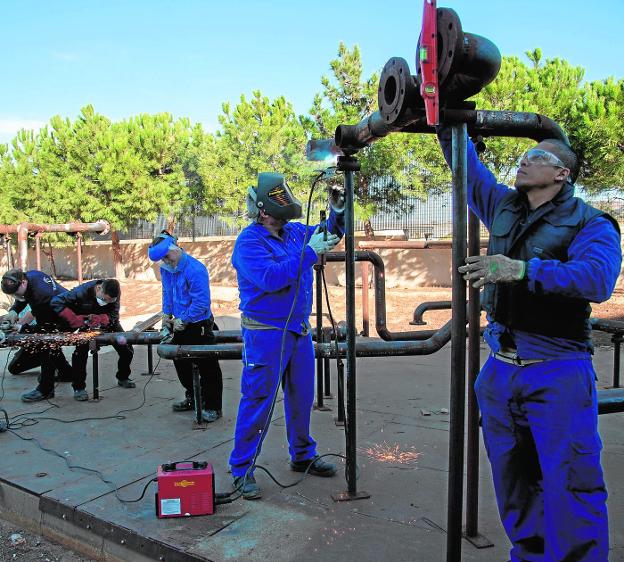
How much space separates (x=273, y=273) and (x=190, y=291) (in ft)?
7.55

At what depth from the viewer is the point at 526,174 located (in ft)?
7.98

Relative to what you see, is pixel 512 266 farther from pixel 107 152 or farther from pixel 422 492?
pixel 107 152

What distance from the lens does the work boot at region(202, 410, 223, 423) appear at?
519 centimetres

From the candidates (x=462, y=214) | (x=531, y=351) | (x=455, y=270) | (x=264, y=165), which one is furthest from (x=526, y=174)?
(x=264, y=165)

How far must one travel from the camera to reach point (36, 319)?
6.71 meters

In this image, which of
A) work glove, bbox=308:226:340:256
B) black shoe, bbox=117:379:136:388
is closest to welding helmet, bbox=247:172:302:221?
work glove, bbox=308:226:340:256

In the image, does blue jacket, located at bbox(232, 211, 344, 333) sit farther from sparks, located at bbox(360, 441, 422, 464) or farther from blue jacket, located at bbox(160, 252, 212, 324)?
blue jacket, located at bbox(160, 252, 212, 324)

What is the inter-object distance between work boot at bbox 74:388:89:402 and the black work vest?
4.83m

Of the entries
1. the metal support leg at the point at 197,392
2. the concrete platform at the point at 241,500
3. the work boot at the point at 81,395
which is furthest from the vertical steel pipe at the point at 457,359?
the work boot at the point at 81,395

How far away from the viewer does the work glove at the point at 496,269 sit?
7.13ft

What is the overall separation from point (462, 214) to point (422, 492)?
196 centimetres

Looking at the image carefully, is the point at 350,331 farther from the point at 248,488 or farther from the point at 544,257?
the point at 544,257

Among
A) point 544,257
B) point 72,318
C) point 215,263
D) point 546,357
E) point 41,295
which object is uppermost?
point 544,257

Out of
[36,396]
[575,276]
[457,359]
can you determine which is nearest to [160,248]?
[36,396]
